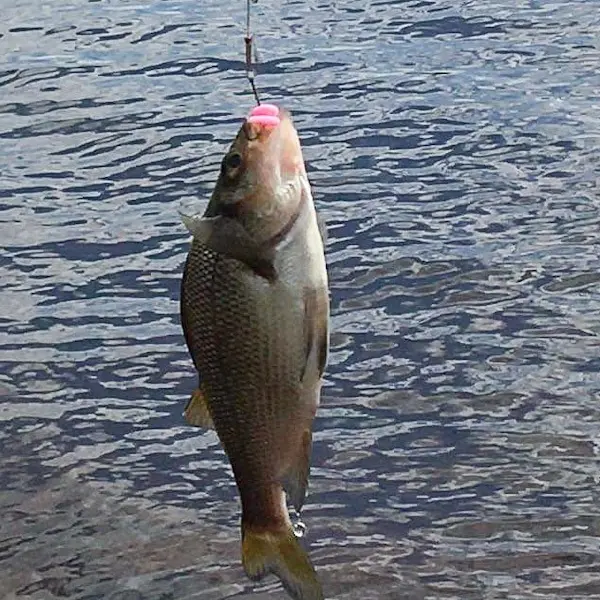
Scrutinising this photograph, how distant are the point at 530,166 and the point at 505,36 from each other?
10.2ft

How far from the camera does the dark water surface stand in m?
6.74

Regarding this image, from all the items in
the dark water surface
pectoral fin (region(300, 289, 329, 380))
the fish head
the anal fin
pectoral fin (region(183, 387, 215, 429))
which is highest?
the fish head

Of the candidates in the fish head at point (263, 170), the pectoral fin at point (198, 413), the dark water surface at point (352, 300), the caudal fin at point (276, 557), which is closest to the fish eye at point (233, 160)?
the fish head at point (263, 170)

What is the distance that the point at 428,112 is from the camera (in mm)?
11914

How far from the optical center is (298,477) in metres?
3.64

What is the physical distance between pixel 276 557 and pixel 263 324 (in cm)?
55

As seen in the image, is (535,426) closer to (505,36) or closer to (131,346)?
(131,346)

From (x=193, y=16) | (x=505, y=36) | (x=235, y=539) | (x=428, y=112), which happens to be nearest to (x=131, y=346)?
(x=235, y=539)

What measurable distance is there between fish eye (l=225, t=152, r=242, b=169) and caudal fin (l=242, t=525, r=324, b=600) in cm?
84

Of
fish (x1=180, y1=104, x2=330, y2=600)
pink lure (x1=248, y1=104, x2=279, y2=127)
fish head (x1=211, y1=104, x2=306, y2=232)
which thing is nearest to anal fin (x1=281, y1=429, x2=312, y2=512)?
fish (x1=180, y1=104, x2=330, y2=600)

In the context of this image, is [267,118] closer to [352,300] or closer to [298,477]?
[298,477]

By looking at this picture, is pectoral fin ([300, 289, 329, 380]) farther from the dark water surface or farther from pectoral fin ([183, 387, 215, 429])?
the dark water surface

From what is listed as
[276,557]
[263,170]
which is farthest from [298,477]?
[263,170]

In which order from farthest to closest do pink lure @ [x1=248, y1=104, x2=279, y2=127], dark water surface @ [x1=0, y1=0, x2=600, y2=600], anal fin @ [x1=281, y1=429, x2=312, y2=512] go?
1. dark water surface @ [x1=0, y1=0, x2=600, y2=600]
2. anal fin @ [x1=281, y1=429, x2=312, y2=512]
3. pink lure @ [x1=248, y1=104, x2=279, y2=127]
